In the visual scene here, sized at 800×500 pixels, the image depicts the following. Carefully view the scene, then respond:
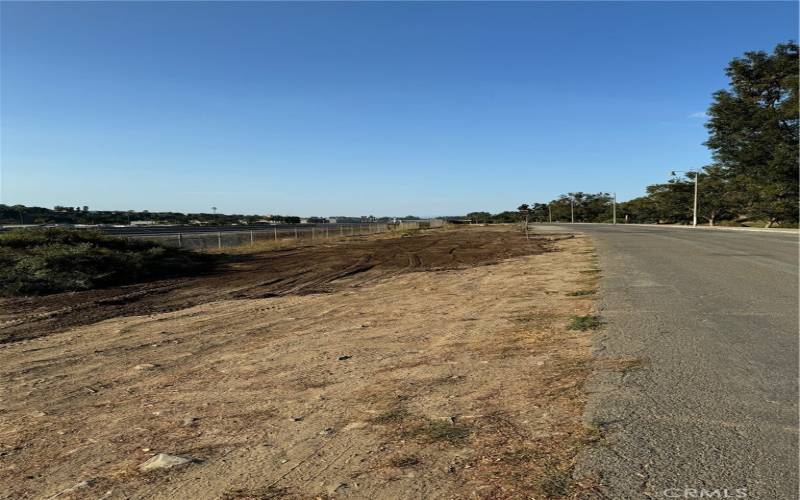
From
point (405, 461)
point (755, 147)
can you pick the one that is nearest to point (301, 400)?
point (405, 461)

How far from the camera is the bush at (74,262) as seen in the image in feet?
49.4

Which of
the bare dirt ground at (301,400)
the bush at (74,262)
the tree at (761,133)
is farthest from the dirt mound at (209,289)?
the tree at (761,133)

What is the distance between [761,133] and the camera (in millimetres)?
57750

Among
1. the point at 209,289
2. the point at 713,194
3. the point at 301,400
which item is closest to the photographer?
the point at 301,400

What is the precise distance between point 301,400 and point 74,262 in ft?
48.9

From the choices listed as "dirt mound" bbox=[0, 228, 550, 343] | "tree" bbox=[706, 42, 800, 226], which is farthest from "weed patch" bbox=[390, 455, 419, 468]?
"tree" bbox=[706, 42, 800, 226]

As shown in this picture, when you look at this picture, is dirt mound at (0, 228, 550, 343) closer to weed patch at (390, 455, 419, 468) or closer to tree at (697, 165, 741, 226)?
weed patch at (390, 455, 419, 468)

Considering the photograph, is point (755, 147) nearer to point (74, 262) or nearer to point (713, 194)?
point (713, 194)

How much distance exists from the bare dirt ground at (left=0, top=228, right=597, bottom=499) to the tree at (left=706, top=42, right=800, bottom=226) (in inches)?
2125

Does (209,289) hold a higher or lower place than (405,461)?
lower

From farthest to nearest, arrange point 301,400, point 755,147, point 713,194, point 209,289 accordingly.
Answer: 1. point 713,194
2. point 755,147
3. point 209,289
4. point 301,400

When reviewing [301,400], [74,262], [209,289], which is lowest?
[209,289]

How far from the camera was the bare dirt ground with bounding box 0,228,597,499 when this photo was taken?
11.7 ft

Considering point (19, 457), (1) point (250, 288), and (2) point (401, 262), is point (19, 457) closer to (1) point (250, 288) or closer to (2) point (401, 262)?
(1) point (250, 288)
